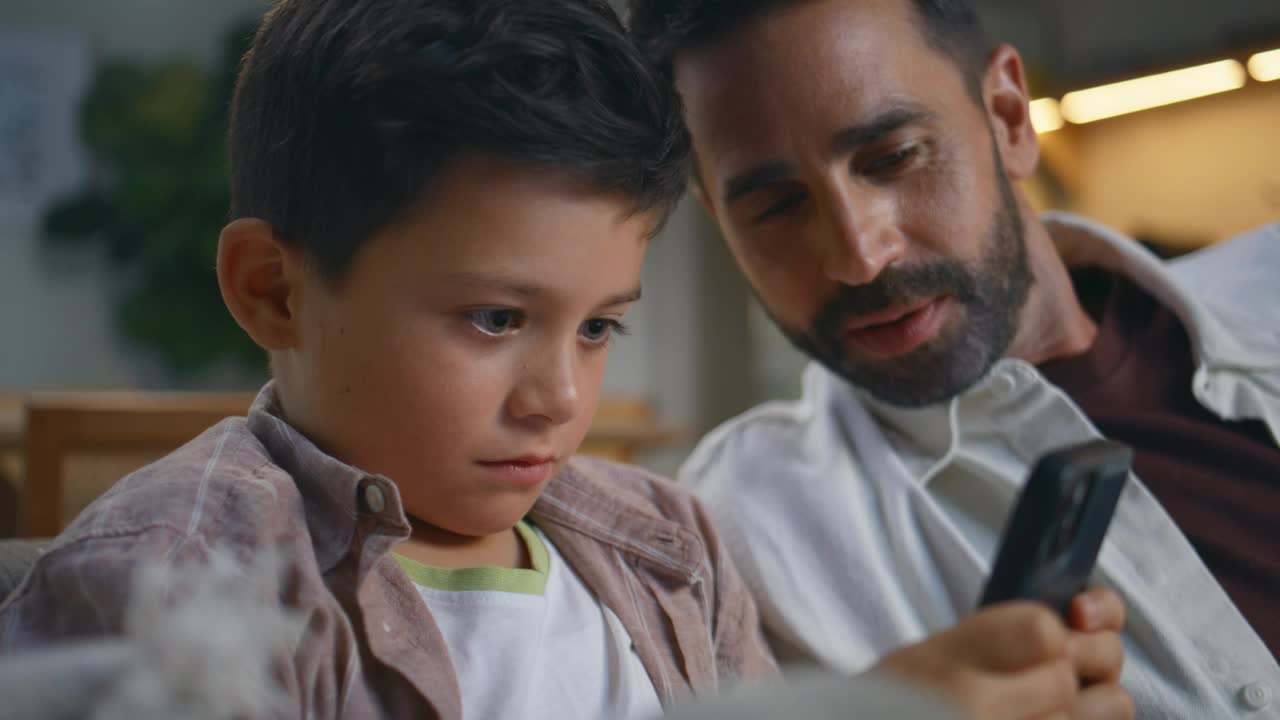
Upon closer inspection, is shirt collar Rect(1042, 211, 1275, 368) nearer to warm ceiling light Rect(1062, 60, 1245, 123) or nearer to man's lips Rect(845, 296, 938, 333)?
man's lips Rect(845, 296, 938, 333)

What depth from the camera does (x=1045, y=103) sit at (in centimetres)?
370

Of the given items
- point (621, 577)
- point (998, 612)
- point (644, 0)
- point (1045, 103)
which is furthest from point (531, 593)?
point (1045, 103)

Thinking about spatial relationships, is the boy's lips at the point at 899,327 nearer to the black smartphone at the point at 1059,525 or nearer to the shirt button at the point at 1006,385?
the shirt button at the point at 1006,385

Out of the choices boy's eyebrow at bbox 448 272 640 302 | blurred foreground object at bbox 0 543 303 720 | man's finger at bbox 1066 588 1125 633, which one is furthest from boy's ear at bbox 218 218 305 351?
man's finger at bbox 1066 588 1125 633

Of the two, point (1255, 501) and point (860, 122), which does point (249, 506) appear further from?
point (1255, 501)

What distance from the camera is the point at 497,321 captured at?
0.70 m

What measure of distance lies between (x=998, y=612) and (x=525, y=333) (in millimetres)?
332

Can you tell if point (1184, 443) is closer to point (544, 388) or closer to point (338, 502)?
point (544, 388)

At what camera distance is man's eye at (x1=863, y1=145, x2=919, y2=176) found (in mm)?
1033

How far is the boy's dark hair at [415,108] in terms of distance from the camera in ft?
2.27

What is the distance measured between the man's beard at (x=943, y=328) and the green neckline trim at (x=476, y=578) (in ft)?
1.41

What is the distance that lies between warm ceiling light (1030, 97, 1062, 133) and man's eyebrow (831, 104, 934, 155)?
2.89 metres

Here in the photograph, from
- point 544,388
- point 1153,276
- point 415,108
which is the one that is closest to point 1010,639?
point 544,388

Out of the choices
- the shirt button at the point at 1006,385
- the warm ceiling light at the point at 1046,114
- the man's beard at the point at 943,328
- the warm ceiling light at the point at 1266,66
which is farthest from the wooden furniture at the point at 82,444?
the warm ceiling light at the point at 1266,66
